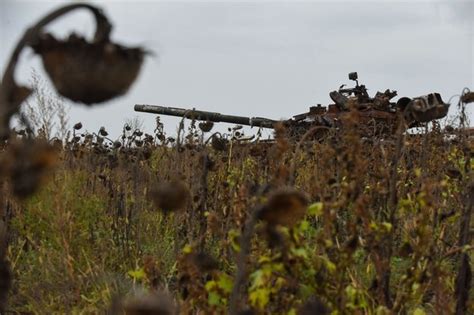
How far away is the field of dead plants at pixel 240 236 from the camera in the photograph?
1633 mm

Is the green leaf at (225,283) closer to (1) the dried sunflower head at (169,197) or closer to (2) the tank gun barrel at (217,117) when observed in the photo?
(1) the dried sunflower head at (169,197)

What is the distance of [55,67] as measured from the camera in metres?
1.14

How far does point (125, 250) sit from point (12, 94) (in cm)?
370

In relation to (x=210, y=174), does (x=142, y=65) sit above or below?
above

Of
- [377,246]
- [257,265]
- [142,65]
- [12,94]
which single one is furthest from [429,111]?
[12,94]

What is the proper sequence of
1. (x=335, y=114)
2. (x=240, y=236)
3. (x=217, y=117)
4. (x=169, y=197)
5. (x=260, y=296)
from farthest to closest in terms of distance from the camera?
(x=335, y=114)
(x=217, y=117)
(x=260, y=296)
(x=240, y=236)
(x=169, y=197)

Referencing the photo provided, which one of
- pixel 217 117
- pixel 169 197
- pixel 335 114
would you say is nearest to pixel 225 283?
pixel 169 197

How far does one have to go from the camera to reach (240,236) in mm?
2006

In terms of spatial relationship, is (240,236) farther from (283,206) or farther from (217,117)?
(217,117)

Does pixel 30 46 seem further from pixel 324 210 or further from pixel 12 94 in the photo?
pixel 324 210

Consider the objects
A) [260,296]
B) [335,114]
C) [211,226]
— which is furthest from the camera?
[335,114]

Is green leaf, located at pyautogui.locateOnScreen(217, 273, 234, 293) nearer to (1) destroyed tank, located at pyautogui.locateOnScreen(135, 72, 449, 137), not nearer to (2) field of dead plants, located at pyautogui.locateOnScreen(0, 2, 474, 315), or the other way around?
(2) field of dead plants, located at pyautogui.locateOnScreen(0, 2, 474, 315)

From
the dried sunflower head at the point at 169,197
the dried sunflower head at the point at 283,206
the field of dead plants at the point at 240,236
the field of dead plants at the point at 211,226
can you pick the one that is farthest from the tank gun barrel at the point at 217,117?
the dried sunflower head at the point at 283,206

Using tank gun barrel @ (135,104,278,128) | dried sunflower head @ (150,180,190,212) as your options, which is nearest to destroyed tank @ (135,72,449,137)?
tank gun barrel @ (135,104,278,128)
